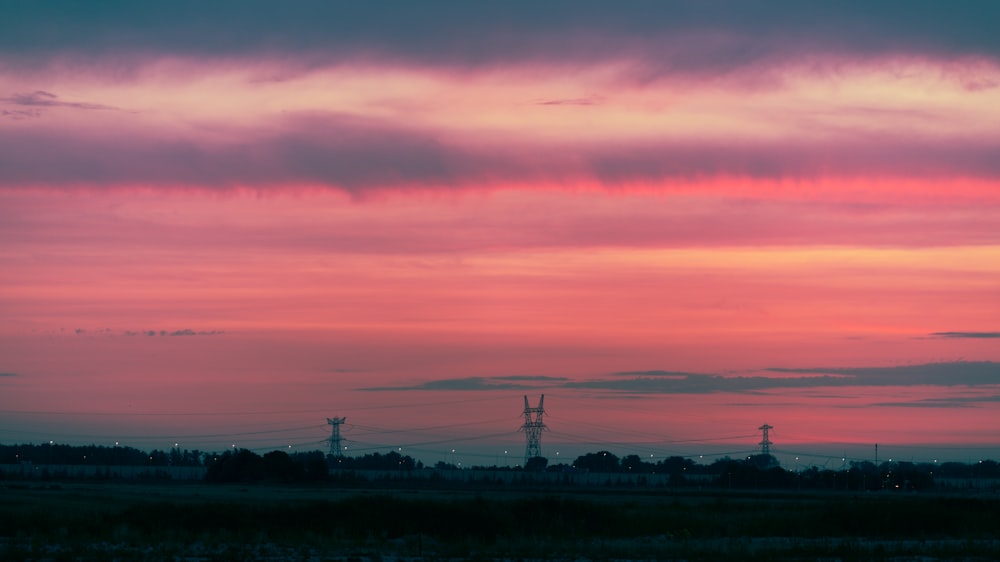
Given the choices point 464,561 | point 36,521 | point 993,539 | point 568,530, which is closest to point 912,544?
point 993,539

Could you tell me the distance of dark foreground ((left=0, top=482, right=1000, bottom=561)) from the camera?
49.0m

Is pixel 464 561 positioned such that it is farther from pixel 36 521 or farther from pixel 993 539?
pixel 993 539

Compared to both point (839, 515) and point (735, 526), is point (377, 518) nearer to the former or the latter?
point (735, 526)

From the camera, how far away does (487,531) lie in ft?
220

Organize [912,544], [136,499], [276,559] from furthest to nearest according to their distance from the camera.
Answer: [136,499] → [912,544] → [276,559]

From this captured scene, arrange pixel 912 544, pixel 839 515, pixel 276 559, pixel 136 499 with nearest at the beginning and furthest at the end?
pixel 276 559, pixel 912 544, pixel 839 515, pixel 136 499

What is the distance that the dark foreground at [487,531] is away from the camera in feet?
161

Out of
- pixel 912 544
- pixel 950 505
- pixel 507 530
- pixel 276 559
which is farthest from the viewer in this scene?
pixel 950 505

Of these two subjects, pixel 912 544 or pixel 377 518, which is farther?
pixel 377 518

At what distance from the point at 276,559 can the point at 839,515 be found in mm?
42635

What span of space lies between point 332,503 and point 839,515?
32.0 m

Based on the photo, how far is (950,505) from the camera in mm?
86438

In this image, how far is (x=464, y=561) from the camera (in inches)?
1795

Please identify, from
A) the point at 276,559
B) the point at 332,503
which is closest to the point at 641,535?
the point at 332,503
